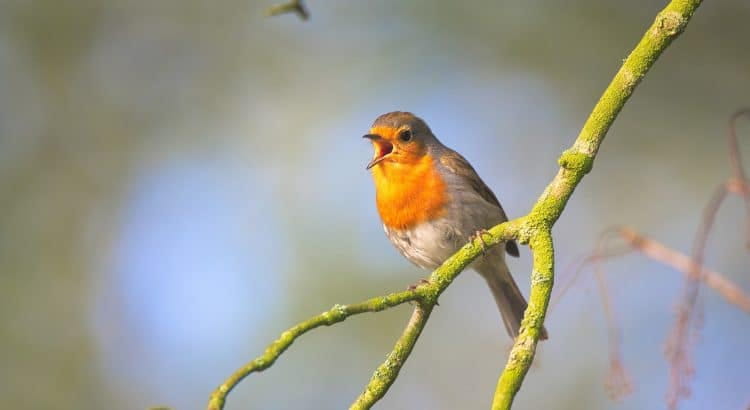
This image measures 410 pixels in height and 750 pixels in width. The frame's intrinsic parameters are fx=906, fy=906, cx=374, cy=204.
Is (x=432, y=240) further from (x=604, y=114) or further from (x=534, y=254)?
(x=534, y=254)

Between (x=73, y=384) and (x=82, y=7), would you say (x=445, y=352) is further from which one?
(x=82, y=7)

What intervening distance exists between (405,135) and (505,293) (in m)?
1.14

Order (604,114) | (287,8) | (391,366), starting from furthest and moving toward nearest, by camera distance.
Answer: (287,8) < (604,114) < (391,366)

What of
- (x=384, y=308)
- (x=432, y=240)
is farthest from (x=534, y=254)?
(x=432, y=240)

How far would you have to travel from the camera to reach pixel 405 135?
4.77 metres

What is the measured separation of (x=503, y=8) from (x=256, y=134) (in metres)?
3.01

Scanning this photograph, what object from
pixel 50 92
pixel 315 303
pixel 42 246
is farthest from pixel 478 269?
pixel 50 92

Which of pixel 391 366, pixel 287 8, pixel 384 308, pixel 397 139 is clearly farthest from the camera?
pixel 397 139

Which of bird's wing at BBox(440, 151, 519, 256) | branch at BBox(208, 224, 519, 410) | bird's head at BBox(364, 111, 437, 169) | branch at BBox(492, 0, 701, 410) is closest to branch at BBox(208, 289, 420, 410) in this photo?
branch at BBox(208, 224, 519, 410)

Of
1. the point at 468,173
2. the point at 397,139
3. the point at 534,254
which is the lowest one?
the point at 534,254

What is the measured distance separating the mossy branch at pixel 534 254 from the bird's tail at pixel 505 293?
2660mm

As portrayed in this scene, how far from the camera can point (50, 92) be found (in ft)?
33.8

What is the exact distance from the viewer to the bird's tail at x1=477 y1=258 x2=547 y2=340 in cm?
514

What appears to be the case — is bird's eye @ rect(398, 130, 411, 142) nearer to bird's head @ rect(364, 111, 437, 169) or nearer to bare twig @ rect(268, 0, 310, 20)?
bird's head @ rect(364, 111, 437, 169)
